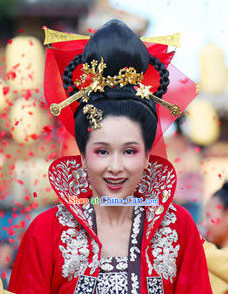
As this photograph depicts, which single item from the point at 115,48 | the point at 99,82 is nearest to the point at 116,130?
the point at 99,82

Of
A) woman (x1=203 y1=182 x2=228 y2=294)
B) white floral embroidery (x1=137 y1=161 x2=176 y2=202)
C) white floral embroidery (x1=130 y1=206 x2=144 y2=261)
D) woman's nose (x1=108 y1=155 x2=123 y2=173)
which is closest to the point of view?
woman's nose (x1=108 y1=155 x2=123 y2=173)

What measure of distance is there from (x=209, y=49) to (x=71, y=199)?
1283mm

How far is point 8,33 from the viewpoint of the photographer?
95.3 inches

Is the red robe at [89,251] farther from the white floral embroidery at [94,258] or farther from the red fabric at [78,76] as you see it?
the red fabric at [78,76]

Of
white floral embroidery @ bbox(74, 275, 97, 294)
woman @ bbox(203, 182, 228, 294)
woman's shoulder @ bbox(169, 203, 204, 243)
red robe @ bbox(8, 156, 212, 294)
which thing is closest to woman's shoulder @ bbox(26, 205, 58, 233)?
red robe @ bbox(8, 156, 212, 294)

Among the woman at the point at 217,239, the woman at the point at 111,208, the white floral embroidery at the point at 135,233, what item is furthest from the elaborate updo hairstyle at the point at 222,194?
the white floral embroidery at the point at 135,233

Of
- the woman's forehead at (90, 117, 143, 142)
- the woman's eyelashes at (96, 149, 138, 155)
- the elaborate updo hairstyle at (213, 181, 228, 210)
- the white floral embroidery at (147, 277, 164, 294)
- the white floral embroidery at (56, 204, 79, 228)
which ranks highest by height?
the woman's forehead at (90, 117, 143, 142)

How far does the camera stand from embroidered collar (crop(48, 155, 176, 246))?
1.83 meters

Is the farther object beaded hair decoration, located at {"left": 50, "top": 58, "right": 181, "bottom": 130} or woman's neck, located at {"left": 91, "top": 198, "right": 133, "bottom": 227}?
woman's neck, located at {"left": 91, "top": 198, "right": 133, "bottom": 227}

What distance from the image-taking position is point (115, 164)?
1.69 meters

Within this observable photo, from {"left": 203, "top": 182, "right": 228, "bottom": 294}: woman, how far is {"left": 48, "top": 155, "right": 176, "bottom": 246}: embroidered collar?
44 centimetres

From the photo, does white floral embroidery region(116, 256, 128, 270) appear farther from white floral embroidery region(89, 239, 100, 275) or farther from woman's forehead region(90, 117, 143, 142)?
woman's forehead region(90, 117, 143, 142)

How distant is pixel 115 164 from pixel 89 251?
15.1 inches

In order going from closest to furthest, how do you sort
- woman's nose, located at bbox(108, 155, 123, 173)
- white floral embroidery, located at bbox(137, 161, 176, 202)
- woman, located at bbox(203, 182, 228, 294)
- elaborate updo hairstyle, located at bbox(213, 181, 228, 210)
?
woman's nose, located at bbox(108, 155, 123, 173), white floral embroidery, located at bbox(137, 161, 176, 202), woman, located at bbox(203, 182, 228, 294), elaborate updo hairstyle, located at bbox(213, 181, 228, 210)
